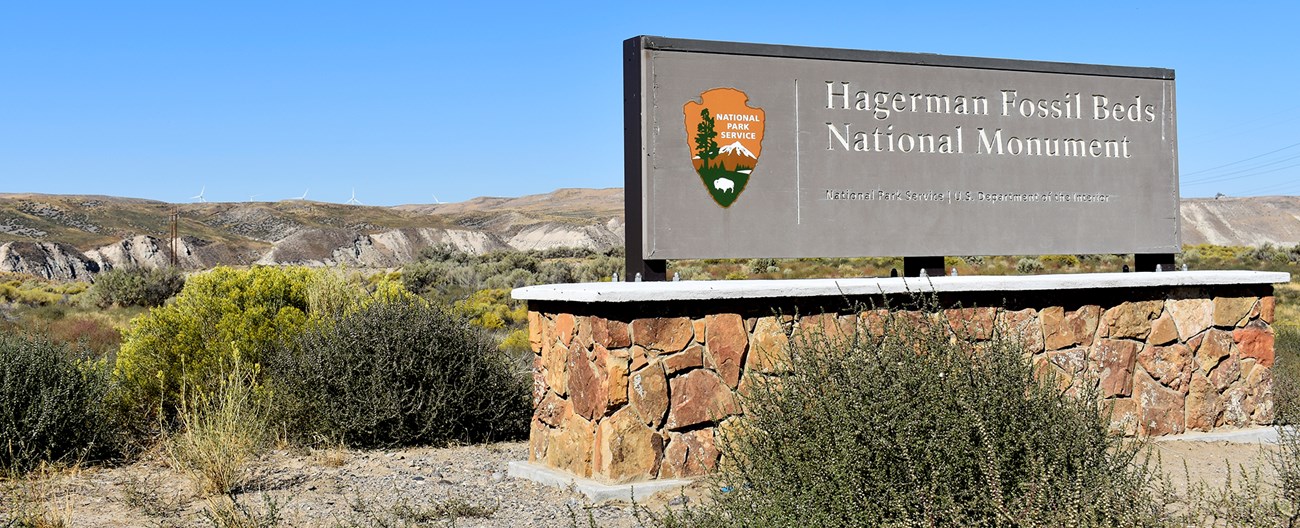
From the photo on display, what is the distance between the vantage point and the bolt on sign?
7.64 meters

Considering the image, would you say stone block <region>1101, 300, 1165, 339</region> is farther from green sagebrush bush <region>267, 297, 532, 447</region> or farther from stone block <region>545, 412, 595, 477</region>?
green sagebrush bush <region>267, 297, 532, 447</region>

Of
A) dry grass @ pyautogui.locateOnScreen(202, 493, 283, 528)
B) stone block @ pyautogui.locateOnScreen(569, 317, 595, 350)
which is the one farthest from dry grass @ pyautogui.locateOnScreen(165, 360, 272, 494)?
stone block @ pyautogui.locateOnScreen(569, 317, 595, 350)

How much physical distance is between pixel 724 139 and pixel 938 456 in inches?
164

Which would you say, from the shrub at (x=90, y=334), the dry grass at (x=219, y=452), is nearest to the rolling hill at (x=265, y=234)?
the shrub at (x=90, y=334)

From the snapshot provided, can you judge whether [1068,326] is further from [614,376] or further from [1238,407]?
[614,376]

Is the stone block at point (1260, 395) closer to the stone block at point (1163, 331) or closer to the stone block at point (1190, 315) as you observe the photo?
the stone block at point (1190, 315)

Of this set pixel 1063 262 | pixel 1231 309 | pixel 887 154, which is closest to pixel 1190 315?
pixel 1231 309

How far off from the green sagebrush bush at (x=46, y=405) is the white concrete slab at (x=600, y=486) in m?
3.33

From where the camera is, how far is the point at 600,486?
6.62 meters

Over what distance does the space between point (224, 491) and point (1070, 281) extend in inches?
240

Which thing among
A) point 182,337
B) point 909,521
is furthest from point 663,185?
point 182,337

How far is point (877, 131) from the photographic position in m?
8.26

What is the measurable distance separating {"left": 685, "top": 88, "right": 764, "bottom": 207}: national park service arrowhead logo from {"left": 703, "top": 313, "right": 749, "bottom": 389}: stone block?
1146 mm

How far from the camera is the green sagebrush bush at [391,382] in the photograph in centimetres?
840
